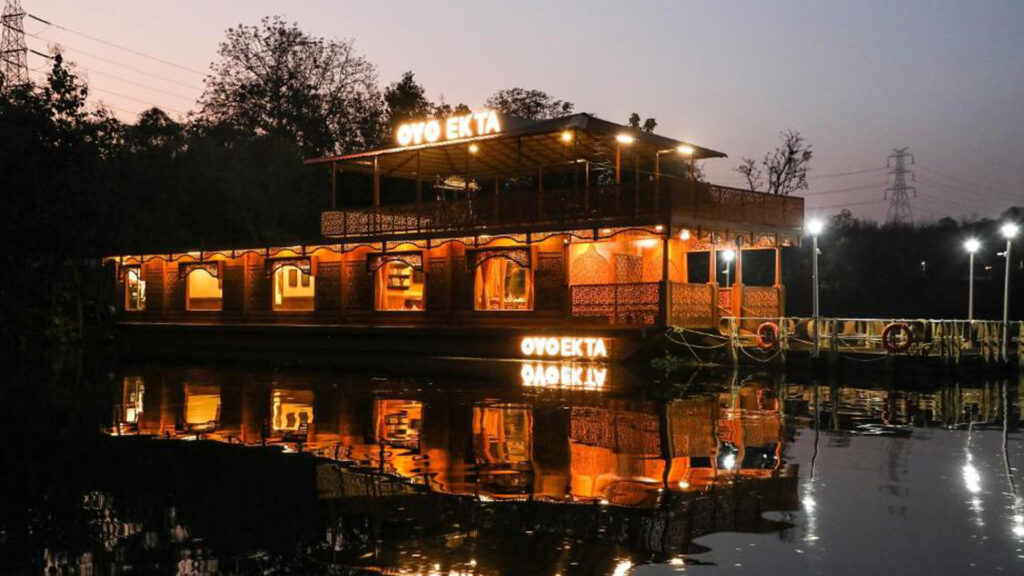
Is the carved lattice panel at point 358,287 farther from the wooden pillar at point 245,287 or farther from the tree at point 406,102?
the tree at point 406,102

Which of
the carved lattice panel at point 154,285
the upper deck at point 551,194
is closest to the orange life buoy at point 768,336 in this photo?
the upper deck at point 551,194

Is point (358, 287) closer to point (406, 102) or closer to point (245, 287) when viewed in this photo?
point (245, 287)

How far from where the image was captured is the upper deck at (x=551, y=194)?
26375 millimetres

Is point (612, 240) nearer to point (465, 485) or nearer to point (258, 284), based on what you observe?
point (258, 284)

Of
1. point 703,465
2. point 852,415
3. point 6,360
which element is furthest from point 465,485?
point 6,360

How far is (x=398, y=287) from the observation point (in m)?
33.2

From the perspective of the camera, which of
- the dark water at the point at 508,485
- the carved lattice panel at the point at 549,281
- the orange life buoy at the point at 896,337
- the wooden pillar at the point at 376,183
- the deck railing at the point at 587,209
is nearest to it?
the dark water at the point at 508,485

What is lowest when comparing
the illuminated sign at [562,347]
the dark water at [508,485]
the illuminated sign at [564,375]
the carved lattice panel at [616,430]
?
the dark water at [508,485]

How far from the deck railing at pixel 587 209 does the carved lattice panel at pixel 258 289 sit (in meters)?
5.46

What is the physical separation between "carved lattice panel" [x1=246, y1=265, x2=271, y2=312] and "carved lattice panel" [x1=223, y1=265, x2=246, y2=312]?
0.31 m

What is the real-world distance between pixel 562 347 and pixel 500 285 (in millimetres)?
4009

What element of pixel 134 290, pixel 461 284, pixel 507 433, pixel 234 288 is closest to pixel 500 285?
pixel 461 284

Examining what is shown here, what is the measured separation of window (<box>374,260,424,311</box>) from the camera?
107ft

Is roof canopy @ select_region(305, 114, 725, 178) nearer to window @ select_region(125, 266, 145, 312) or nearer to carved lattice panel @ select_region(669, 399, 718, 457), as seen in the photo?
carved lattice panel @ select_region(669, 399, 718, 457)
